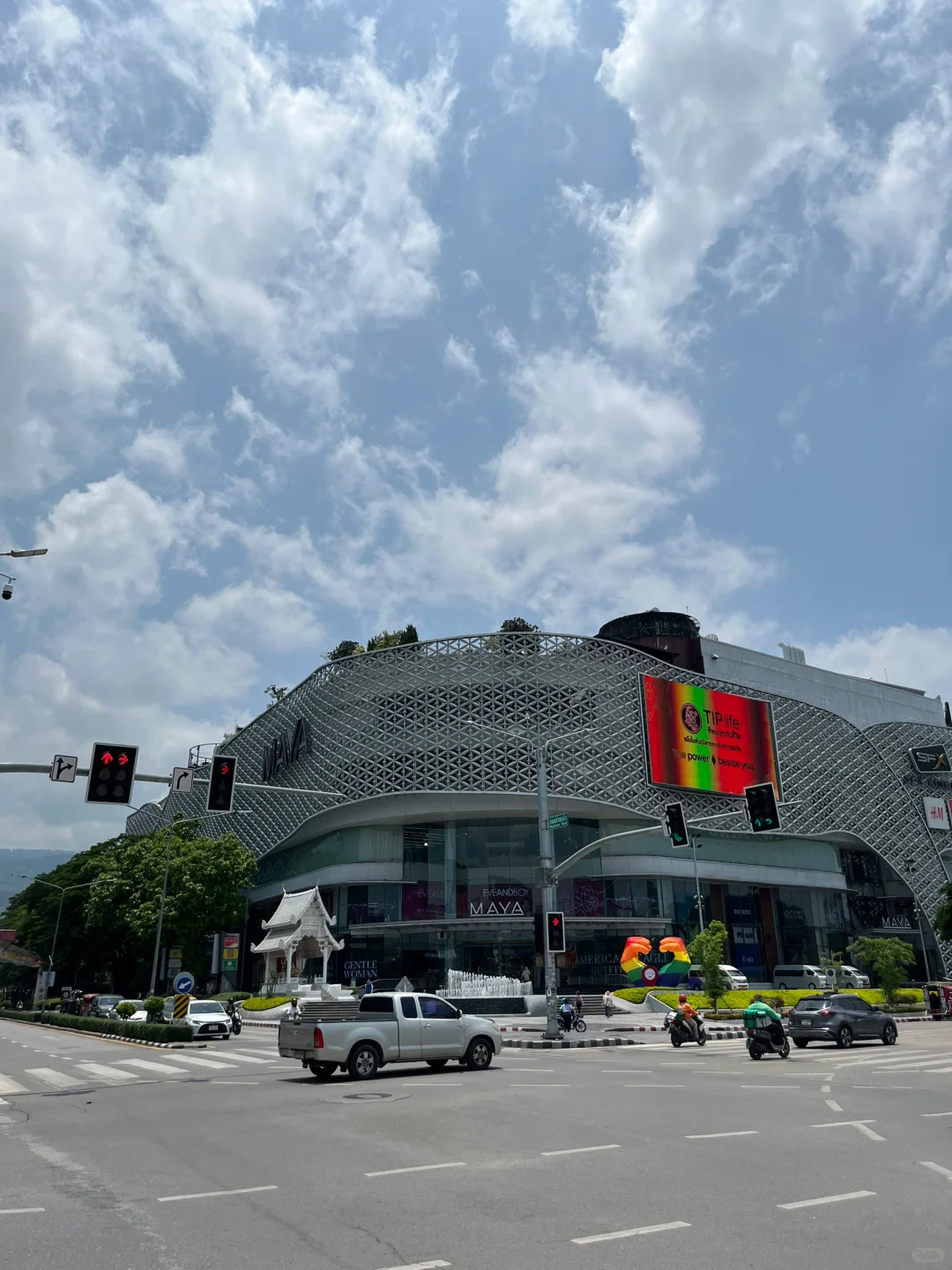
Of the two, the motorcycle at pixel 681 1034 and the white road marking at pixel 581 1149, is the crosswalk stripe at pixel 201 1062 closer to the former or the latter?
the motorcycle at pixel 681 1034

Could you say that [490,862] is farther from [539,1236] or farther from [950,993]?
[539,1236]

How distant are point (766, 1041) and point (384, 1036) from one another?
30.2 feet

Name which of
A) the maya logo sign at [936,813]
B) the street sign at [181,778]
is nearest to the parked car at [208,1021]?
the street sign at [181,778]

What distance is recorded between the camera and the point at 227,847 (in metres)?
62.9

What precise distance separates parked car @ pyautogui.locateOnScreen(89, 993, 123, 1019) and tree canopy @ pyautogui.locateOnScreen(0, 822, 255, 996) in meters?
6.38

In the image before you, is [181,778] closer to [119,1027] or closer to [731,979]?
[119,1027]

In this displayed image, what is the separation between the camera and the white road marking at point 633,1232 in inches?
263

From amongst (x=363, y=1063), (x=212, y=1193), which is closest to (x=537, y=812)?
(x=363, y=1063)

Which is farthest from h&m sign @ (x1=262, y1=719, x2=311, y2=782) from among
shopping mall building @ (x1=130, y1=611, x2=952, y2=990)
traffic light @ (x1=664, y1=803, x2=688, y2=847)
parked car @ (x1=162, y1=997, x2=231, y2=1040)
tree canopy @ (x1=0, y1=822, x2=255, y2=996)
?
traffic light @ (x1=664, y1=803, x2=688, y2=847)

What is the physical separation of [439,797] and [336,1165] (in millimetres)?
51652

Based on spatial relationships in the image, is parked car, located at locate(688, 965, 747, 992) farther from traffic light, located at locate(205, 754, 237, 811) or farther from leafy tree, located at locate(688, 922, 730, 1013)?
traffic light, located at locate(205, 754, 237, 811)

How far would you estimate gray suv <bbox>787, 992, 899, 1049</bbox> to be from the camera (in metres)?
25.8

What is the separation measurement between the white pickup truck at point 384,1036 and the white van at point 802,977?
45.1m

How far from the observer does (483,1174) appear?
9086mm
